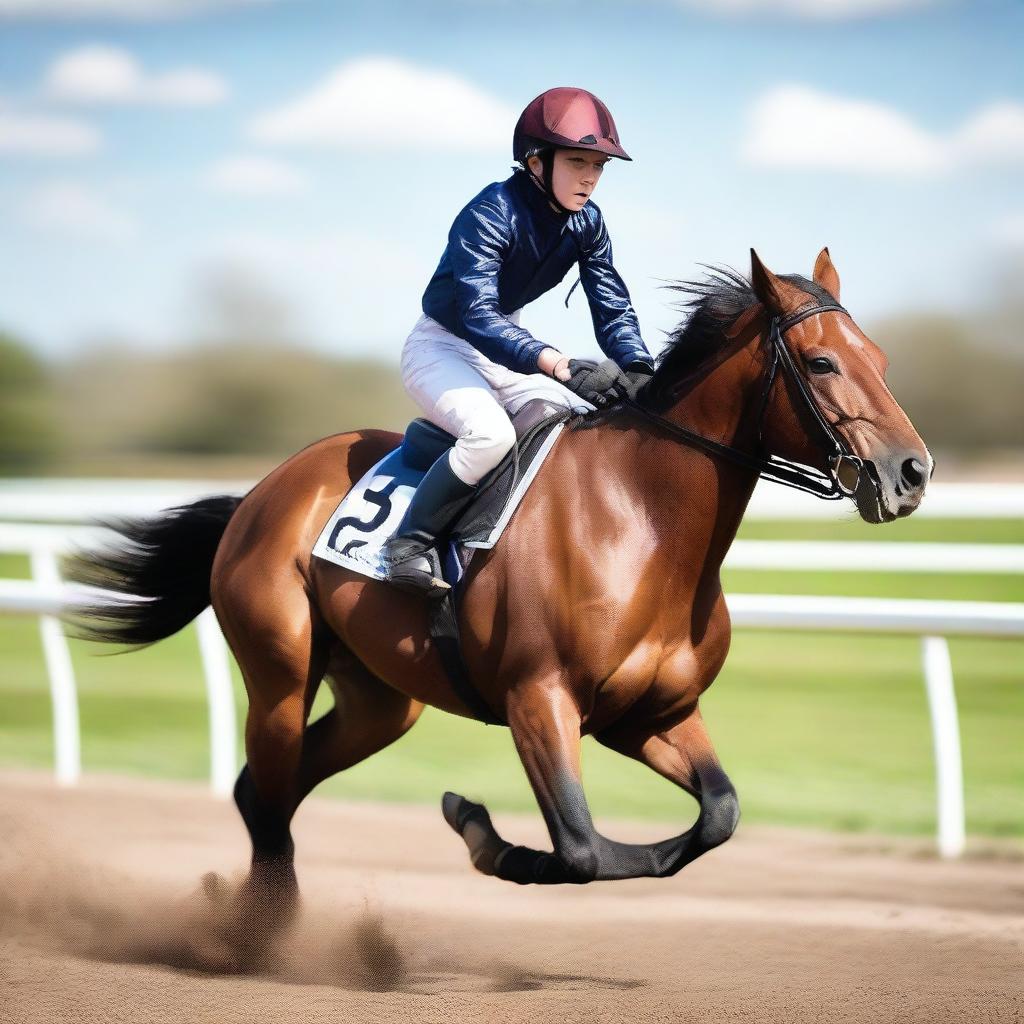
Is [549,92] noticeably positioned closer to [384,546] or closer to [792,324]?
[792,324]

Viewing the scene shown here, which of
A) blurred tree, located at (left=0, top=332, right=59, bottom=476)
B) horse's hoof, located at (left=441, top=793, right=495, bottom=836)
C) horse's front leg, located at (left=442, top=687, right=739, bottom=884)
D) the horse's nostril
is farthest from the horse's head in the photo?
blurred tree, located at (left=0, top=332, right=59, bottom=476)

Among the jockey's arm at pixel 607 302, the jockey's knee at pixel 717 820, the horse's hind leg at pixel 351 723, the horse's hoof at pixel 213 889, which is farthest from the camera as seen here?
the horse's hind leg at pixel 351 723

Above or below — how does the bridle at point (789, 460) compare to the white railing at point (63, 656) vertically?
above

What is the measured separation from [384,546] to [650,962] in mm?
1303

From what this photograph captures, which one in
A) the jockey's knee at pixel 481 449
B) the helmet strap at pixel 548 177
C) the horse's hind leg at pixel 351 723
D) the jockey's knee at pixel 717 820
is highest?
the helmet strap at pixel 548 177

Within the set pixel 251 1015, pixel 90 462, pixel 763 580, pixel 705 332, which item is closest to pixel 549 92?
pixel 705 332

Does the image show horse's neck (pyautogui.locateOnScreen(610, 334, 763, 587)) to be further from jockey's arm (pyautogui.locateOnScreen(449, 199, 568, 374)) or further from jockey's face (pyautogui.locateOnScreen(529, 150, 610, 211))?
jockey's face (pyautogui.locateOnScreen(529, 150, 610, 211))

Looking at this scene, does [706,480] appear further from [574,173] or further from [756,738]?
[756,738]

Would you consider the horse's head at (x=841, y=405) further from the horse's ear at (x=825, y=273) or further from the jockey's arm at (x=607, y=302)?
the jockey's arm at (x=607, y=302)

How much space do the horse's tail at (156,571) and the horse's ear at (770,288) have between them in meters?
1.96

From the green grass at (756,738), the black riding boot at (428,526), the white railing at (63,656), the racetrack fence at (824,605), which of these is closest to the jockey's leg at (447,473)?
the black riding boot at (428,526)

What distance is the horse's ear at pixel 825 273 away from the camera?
10.9 feet

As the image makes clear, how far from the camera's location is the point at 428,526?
3465 millimetres

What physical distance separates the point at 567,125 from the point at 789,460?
92 cm
